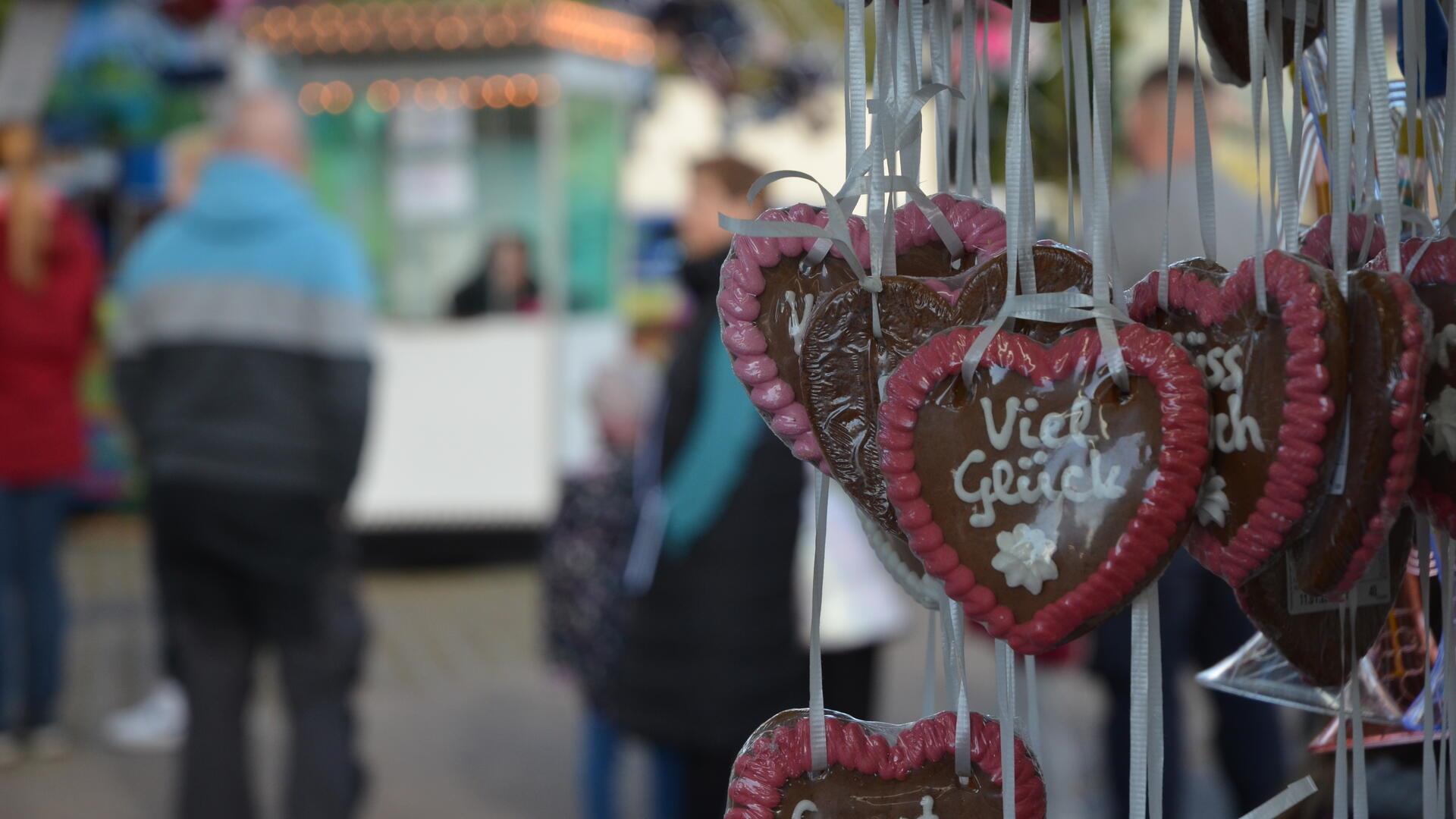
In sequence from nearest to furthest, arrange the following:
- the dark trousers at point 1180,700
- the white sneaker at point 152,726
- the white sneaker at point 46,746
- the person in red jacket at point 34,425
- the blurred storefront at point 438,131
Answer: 1. the dark trousers at point 1180,700
2. the person in red jacket at point 34,425
3. the white sneaker at point 46,746
4. the white sneaker at point 152,726
5. the blurred storefront at point 438,131

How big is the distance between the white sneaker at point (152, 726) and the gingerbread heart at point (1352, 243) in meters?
4.31

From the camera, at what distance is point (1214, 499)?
2.68 ft

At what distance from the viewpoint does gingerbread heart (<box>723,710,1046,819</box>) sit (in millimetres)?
877

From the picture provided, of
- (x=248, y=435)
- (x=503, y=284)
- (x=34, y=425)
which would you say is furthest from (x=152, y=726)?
(x=503, y=284)

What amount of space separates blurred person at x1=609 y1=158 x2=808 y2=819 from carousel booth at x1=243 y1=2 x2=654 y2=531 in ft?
13.4

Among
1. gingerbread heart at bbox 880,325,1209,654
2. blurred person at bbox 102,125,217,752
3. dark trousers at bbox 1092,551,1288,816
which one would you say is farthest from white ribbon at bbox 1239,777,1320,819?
blurred person at bbox 102,125,217,752

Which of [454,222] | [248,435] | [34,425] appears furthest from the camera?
[454,222]

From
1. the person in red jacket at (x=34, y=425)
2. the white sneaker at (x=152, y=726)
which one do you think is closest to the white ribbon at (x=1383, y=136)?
the person in red jacket at (x=34, y=425)

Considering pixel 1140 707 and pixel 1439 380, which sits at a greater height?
pixel 1439 380

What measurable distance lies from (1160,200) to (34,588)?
3.30 m

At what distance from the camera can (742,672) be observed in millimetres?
2896

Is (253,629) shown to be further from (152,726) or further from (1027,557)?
(1027,557)

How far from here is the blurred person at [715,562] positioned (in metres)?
2.87

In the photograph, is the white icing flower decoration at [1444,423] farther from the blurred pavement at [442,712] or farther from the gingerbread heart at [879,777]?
the blurred pavement at [442,712]
